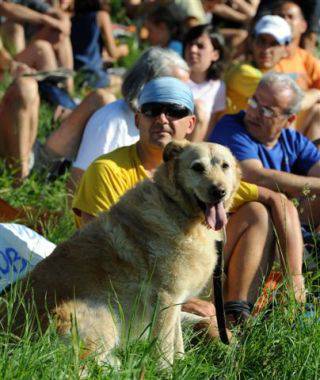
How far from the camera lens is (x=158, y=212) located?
425cm

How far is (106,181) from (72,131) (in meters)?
1.73

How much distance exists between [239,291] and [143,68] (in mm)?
1788

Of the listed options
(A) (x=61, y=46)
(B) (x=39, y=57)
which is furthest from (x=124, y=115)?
(A) (x=61, y=46)

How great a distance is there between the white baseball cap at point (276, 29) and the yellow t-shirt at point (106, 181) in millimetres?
3236

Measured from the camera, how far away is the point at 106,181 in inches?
193

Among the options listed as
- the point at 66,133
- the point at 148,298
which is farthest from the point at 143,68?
the point at 148,298

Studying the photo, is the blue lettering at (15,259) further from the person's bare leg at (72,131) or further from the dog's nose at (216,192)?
the person's bare leg at (72,131)

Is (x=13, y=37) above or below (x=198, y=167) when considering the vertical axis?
below

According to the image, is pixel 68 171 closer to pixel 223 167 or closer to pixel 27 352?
pixel 223 167

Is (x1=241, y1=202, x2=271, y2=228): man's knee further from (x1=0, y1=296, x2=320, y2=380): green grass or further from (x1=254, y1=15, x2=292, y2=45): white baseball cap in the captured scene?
(x1=254, y1=15, x2=292, y2=45): white baseball cap

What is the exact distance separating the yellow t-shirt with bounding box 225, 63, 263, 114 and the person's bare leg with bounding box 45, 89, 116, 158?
1468 millimetres

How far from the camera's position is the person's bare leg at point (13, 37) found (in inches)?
413

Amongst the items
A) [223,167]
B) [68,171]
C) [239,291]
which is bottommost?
[68,171]

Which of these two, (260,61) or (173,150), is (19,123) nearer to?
(260,61)
